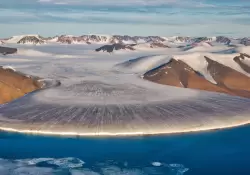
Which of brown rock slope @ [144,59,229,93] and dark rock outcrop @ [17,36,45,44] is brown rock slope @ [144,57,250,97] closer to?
brown rock slope @ [144,59,229,93]

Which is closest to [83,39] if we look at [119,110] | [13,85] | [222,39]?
[222,39]

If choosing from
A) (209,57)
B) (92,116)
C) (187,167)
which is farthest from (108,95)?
(209,57)

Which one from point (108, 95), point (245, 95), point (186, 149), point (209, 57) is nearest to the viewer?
point (186, 149)

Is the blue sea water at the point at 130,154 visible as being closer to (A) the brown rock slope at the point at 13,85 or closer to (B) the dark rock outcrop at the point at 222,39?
(A) the brown rock slope at the point at 13,85

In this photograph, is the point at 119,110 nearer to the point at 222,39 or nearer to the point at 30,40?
the point at 30,40

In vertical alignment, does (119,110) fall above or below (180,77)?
below

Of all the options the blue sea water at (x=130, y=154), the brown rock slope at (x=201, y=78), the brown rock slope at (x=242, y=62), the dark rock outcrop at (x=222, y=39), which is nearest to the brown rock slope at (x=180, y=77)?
the brown rock slope at (x=201, y=78)

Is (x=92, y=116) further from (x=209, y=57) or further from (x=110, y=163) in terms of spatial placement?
(x=209, y=57)
